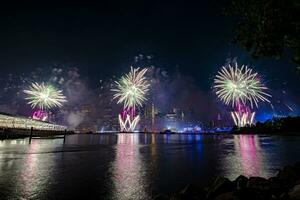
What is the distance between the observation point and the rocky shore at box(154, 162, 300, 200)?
40.6ft

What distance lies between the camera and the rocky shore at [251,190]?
1238cm

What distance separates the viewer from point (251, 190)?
13.0 metres

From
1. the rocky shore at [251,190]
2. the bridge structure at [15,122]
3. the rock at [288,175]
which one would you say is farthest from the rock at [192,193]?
the bridge structure at [15,122]

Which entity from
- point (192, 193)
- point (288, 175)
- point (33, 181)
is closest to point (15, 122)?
point (33, 181)

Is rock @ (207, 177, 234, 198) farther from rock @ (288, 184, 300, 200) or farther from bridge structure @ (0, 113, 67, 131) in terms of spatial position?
bridge structure @ (0, 113, 67, 131)

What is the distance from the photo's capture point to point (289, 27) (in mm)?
13062

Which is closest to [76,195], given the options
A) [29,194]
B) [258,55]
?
[29,194]

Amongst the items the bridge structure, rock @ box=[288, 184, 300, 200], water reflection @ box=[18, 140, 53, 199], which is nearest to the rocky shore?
rock @ box=[288, 184, 300, 200]

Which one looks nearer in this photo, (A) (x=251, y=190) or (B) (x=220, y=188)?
(A) (x=251, y=190)

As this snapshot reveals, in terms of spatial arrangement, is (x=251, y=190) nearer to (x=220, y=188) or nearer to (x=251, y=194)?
(x=251, y=194)

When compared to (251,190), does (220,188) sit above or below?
below

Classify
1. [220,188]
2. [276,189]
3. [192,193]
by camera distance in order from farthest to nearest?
[192,193], [220,188], [276,189]

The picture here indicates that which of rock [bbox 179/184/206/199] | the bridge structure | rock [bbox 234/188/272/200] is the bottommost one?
rock [bbox 179/184/206/199]

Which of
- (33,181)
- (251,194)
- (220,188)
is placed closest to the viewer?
(251,194)
